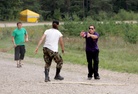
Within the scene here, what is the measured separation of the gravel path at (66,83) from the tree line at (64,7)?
46.3m

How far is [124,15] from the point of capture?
7356 centimetres

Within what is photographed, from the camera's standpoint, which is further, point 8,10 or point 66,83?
point 8,10

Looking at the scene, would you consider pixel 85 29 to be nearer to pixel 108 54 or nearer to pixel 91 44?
pixel 108 54

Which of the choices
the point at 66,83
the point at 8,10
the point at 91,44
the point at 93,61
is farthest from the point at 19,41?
the point at 8,10

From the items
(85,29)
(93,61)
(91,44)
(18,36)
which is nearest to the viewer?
(91,44)

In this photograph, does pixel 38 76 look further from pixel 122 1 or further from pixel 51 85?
pixel 122 1

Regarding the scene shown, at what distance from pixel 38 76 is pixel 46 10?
6030 cm

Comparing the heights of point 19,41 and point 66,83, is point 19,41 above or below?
above

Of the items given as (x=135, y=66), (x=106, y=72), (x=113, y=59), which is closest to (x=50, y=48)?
(x=106, y=72)

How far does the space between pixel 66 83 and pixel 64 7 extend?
6359cm

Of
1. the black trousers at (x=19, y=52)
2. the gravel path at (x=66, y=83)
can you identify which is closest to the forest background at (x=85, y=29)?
the gravel path at (x=66, y=83)

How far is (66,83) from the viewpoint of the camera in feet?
41.1

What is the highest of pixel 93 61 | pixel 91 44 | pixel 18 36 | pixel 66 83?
pixel 91 44

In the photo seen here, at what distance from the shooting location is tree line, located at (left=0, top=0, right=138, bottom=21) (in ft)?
205
